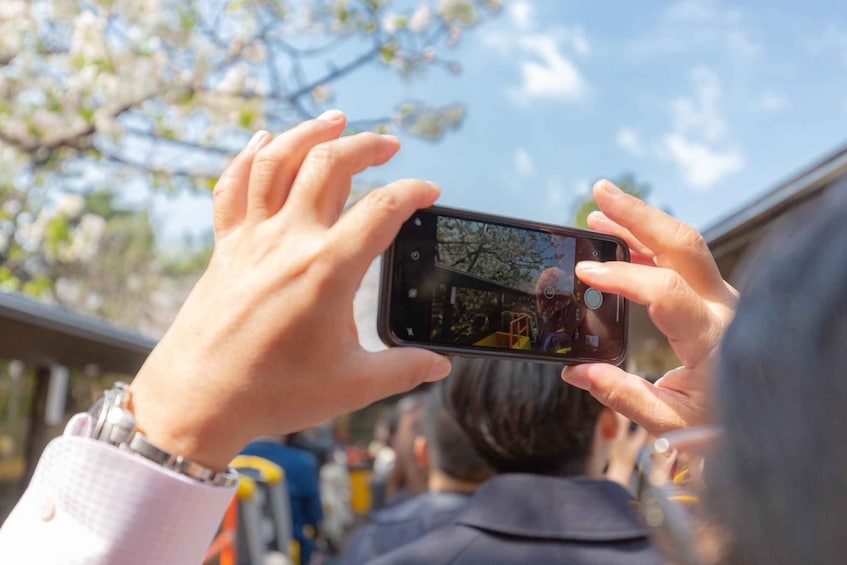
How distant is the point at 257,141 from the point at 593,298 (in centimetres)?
53

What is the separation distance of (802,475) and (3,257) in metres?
5.88

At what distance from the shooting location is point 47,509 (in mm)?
755

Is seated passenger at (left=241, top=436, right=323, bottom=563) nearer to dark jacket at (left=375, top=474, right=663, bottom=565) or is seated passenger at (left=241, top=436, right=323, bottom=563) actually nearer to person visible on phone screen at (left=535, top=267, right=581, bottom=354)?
dark jacket at (left=375, top=474, right=663, bottom=565)

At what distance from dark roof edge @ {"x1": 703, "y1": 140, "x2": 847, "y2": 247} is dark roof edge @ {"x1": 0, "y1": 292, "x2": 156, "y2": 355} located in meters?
2.55

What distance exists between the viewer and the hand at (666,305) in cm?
92

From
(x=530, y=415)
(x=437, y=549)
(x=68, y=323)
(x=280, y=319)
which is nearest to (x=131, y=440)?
(x=280, y=319)

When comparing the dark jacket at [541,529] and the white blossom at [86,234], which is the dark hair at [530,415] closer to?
the dark jacket at [541,529]

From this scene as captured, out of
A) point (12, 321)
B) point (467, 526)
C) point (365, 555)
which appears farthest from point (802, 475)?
point (12, 321)

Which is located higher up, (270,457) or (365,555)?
(365,555)

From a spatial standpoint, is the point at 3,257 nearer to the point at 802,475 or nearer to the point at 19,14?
the point at 19,14

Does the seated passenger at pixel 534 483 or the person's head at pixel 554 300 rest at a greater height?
the person's head at pixel 554 300

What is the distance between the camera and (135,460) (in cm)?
74

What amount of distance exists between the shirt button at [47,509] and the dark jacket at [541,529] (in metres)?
0.91

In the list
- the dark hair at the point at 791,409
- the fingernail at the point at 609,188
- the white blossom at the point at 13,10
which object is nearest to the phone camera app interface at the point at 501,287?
the fingernail at the point at 609,188
